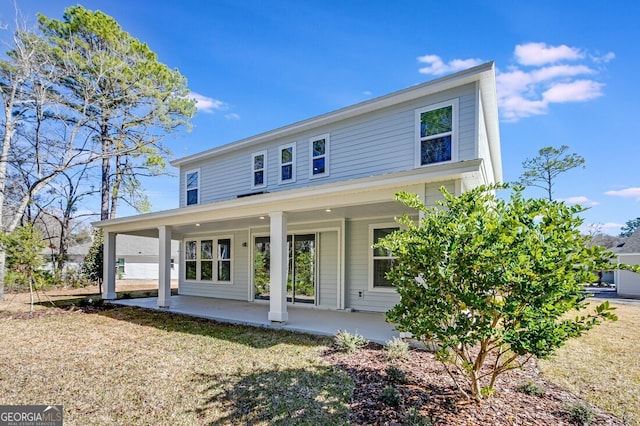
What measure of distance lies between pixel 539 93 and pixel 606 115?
171 inches

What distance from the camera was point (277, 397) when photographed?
3.95 meters

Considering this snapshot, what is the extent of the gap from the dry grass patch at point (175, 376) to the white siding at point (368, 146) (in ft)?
15.5

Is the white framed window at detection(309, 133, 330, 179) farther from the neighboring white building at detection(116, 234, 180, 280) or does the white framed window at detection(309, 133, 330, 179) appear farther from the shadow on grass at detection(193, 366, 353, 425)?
the neighboring white building at detection(116, 234, 180, 280)

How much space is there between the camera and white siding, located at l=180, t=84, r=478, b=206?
7.66m

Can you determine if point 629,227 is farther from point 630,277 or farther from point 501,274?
point 501,274

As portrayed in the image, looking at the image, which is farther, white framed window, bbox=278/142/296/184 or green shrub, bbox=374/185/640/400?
white framed window, bbox=278/142/296/184

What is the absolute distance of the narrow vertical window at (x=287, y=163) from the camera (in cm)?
1066

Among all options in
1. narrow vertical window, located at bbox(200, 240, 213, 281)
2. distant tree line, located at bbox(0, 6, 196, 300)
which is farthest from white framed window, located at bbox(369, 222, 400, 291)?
distant tree line, located at bbox(0, 6, 196, 300)

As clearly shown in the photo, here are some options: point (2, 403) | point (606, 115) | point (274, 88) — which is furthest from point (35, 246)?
point (606, 115)

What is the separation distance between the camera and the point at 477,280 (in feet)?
11.0

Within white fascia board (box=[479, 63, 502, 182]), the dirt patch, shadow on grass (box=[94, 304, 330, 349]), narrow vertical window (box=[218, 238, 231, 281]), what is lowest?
shadow on grass (box=[94, 304, 330, 349])

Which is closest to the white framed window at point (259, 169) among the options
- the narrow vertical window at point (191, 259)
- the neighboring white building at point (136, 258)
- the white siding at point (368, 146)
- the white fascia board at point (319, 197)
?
the white siding at point (368, 146)

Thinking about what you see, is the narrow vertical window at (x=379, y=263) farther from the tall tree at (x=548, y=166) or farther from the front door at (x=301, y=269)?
the tall tree at (x=548, y=166)

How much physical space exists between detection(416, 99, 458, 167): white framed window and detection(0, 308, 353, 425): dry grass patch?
5.00 meters
